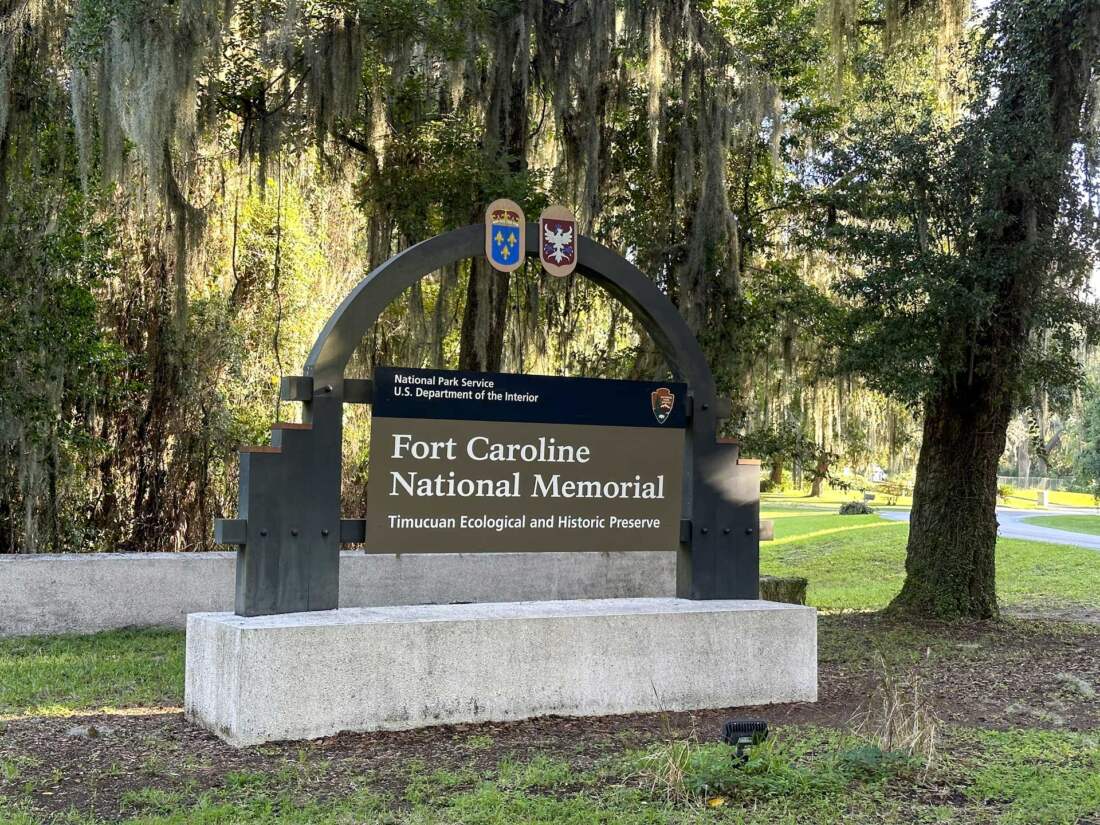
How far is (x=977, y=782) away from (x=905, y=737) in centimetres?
35

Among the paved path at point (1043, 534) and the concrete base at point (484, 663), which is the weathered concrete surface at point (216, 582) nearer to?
the concrete base at point (484, 663)

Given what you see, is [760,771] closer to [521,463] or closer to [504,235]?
[521,463]

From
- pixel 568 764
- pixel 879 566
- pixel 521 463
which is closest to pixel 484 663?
pixel 568 764

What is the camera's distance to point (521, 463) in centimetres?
659

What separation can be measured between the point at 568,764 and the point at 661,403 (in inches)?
99.3

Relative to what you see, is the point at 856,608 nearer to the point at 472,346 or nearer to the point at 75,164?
the point at 472,346

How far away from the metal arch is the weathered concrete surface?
3.07 metres

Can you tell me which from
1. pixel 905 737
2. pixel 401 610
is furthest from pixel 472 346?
pixel 905 737

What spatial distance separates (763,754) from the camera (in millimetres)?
4855

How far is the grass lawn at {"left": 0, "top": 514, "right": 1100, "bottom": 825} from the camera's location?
4.39 m

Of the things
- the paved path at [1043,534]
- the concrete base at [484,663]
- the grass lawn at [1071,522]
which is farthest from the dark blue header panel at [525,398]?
the grass lawn at [1071,522]

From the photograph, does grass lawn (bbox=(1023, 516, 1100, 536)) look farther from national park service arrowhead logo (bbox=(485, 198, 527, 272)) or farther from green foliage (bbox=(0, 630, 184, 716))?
green foliage (bbox=(0, 630, 184, 716))

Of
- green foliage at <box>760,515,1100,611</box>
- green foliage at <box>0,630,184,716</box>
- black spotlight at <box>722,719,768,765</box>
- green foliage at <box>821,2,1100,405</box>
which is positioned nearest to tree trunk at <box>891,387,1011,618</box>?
green foliage at <box>821,2,1100,405</box>

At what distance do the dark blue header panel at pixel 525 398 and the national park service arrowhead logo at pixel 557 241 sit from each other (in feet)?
2.20
